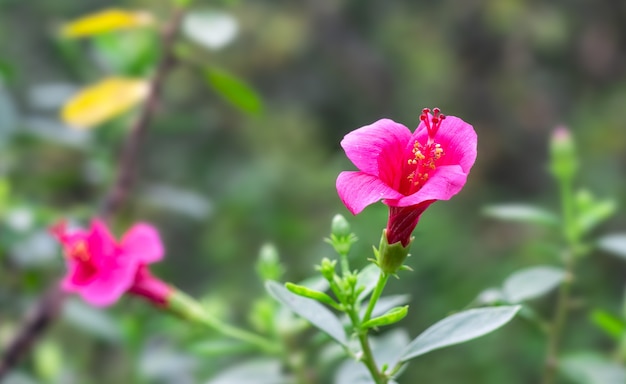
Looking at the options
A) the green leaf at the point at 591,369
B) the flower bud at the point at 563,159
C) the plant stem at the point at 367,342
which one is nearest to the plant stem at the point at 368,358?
the plant stem at the point at 367,342

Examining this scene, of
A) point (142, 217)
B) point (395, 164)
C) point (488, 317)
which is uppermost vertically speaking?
point (142, 217)

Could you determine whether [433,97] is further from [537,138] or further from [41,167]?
[41,167]

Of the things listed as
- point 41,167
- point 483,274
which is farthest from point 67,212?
point 483,274

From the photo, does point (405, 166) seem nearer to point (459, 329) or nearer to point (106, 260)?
point (459, 329)

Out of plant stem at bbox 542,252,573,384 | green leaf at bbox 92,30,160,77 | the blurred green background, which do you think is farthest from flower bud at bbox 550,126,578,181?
green leaf at bbox 92,30,160,77

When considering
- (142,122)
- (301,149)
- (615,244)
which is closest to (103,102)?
(142,122)

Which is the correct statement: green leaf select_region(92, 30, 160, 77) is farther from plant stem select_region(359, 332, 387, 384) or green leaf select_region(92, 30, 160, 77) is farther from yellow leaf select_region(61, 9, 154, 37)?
plant stem select_region(359, 332, 387, 384)
